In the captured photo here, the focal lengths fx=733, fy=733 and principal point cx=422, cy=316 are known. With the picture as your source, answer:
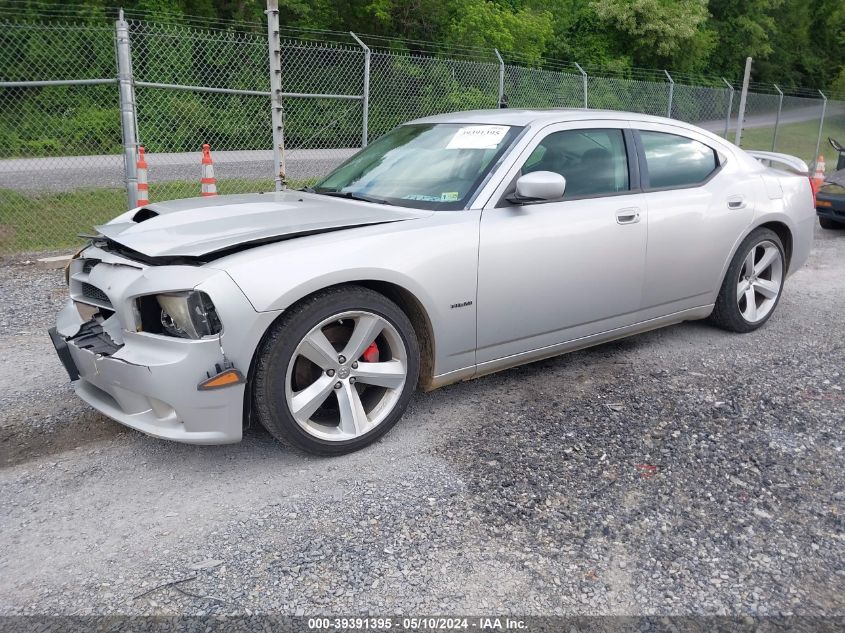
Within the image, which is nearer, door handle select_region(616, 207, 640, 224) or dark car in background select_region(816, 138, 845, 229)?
door handle select_region(616, 207, 640, 224)

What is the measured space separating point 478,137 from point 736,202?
77.5 inches

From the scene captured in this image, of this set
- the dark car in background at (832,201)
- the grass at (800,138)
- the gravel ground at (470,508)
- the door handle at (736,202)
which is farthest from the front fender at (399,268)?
the grass at (800,138)

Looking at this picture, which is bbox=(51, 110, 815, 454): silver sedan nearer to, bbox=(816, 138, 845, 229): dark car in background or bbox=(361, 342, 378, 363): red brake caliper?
bbox=(361, 342, 378, 363): red brake caliper

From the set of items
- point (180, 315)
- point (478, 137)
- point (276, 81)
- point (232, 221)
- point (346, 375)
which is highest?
point (276, 81)

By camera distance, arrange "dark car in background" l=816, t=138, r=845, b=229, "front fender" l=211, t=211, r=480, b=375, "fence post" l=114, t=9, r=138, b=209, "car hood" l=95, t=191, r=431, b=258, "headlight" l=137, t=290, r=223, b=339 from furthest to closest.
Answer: "dark car in background" l=816, t=138, r=845, b=229 < "fence post" l=114, t=9, r=138, b=209 < "car hood" l=95, t=191, r=431, b=258 < "front fender" l=211, t=211, r=480, b=375 < "headlight" l=137, t=290, r=223, b=339

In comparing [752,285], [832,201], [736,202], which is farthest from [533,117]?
[832,201]

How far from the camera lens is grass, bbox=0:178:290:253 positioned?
8382mm

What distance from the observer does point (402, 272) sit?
3373 millimetres

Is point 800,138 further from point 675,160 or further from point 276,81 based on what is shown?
point 675,160

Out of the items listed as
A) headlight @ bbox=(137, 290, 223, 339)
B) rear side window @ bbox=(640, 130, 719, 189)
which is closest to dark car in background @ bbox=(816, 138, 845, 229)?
rear side window @ bbox=(640, 130, 719, 189)

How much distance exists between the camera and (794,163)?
5.91m

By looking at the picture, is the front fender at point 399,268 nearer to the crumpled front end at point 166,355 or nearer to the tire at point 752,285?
the crumpled front end at point 166,355

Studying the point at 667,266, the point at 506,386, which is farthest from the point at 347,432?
the point at 667,266

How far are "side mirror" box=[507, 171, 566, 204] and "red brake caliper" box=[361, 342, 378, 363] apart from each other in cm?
108
